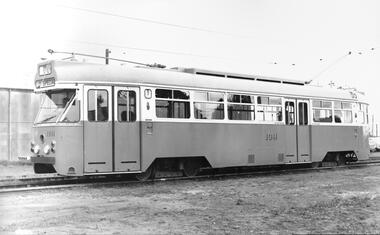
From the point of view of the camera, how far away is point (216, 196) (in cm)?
1138

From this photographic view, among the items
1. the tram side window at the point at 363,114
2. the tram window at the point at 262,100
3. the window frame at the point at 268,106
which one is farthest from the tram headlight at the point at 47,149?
the tram side window at the point at 363,114

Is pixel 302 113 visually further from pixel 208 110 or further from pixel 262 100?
pixel 208 110

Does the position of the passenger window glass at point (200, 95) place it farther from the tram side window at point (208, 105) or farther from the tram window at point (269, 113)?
the tram window at point (269, 113)

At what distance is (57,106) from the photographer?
13.7 metres

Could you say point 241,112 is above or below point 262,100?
below

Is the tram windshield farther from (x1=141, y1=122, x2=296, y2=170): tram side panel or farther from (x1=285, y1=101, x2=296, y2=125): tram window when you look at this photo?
(x1=285, y1=101, x2=296, y2=125): tram window

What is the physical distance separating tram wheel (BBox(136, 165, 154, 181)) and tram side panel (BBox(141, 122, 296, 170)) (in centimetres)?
52

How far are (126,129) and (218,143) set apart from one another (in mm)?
3364

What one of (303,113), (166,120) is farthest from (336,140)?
(166,120)

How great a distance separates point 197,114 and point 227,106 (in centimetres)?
130

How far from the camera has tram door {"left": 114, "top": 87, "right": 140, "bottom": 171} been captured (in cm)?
1372

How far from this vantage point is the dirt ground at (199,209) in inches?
304

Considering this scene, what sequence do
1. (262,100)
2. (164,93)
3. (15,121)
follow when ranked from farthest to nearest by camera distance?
(15,121)
(262,100)
(164,93)

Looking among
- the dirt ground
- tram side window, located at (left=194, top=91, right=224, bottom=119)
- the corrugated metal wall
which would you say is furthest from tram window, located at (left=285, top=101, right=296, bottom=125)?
the corrugated metal wall
